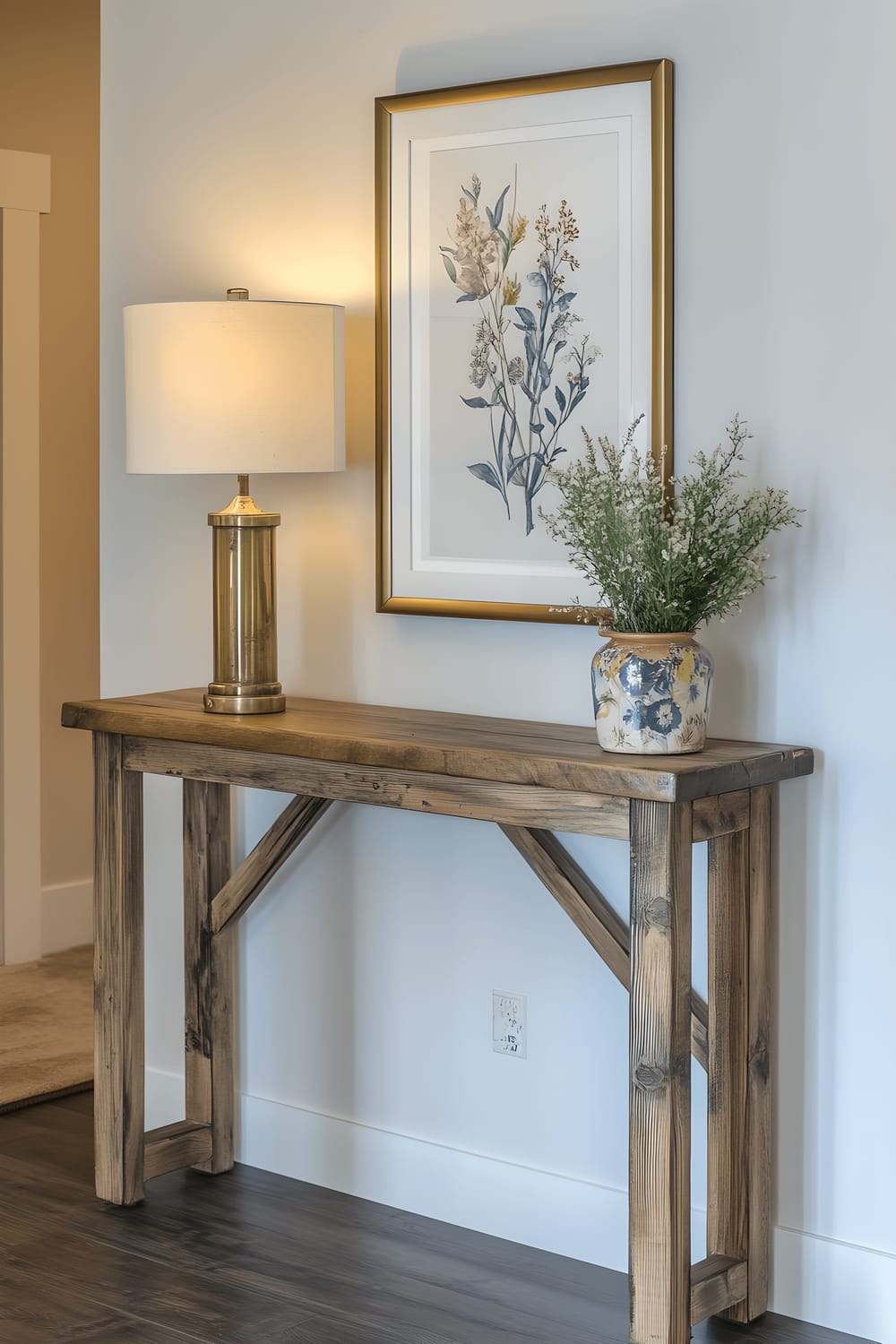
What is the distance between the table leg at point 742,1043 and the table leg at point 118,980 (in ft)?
3.58

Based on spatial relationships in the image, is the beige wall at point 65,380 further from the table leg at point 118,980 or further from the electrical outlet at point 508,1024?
the electrical outlet at point 508,1024

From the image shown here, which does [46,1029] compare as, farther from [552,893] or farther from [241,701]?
[552,893]

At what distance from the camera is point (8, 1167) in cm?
302

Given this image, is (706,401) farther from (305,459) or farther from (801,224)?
(305,459)

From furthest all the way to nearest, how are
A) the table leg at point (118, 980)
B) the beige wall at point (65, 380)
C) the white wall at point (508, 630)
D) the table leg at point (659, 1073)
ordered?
the beige wall at point (65, 380)
the table leg at point (118, 980)
the white wall at point (508, 630)
the table leg at point (659, 1073)

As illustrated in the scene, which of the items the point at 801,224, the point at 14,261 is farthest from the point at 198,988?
the point at 14,261

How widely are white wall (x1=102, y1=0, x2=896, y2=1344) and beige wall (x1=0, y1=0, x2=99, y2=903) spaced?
4.61 feet

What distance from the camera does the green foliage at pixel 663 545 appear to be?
218 cm

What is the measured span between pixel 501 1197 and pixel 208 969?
732 mm

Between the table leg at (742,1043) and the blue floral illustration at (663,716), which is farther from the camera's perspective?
the table leg at (742,1043)

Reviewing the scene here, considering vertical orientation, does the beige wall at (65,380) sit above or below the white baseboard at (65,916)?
above

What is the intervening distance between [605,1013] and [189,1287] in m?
0.82

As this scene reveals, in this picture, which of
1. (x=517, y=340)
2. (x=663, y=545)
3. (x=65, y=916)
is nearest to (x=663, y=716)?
(x=663, y=545)

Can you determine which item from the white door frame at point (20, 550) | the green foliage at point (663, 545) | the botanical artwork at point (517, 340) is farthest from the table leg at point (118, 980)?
the white door frame at point (20, 550)
